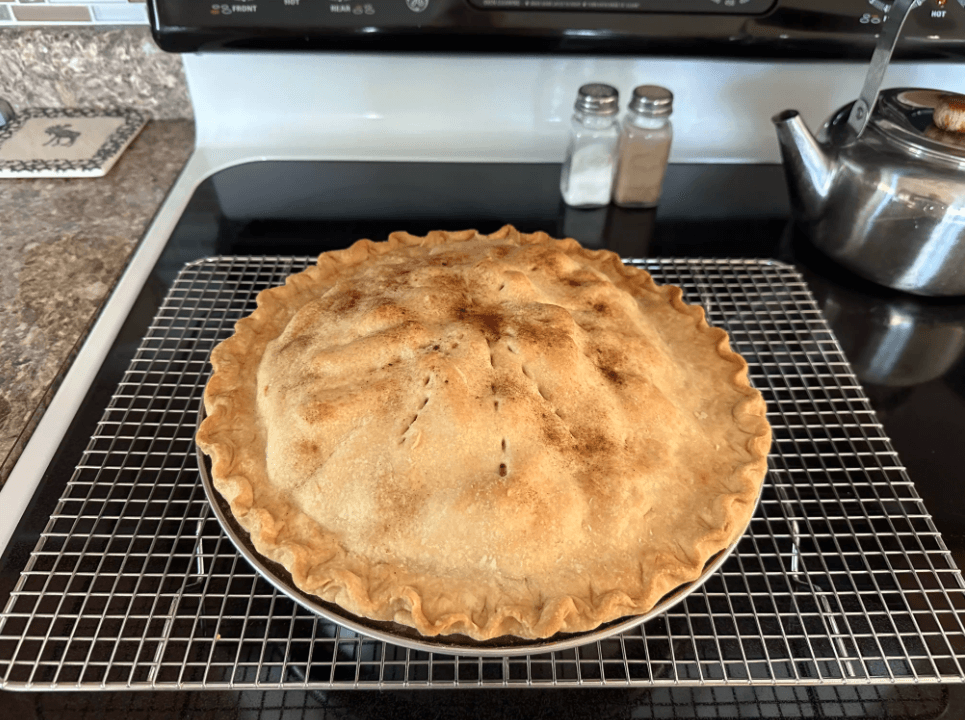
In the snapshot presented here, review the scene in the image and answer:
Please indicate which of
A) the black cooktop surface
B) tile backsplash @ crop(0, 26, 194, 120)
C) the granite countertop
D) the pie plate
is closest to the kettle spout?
the black cooktop surface

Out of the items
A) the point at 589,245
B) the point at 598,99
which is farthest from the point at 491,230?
the point at 598,99

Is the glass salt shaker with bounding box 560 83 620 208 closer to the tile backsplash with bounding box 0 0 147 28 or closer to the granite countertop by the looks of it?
the granite countertop

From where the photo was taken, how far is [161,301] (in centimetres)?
125

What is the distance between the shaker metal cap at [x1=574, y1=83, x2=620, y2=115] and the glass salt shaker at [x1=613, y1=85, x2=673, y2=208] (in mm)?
61

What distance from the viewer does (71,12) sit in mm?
1610

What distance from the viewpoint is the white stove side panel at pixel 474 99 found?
62.9 inches

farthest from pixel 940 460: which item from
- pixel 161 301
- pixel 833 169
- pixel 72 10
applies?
pixel 72 10

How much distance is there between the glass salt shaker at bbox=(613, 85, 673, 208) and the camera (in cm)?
141

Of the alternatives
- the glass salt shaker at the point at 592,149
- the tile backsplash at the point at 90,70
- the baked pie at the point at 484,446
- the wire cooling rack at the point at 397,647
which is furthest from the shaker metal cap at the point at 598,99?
the tile backsplash at the point at 90,70

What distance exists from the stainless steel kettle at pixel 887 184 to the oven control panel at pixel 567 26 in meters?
0.15

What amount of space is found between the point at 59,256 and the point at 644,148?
1262mm

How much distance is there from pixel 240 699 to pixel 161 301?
78cm

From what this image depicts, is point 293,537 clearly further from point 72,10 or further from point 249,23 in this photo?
point 72,10

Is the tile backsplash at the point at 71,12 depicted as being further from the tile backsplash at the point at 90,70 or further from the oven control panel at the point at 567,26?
the oven control panel at the point at 567,26
